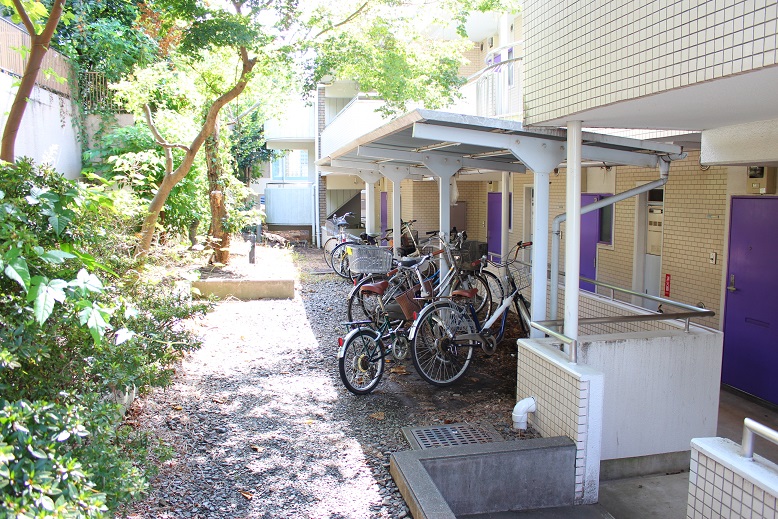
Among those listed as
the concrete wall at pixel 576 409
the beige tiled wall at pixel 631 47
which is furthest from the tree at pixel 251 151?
the concrete wall at pixel 576 409

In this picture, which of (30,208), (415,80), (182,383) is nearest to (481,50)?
(415,80)

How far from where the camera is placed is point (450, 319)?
7.04 metres

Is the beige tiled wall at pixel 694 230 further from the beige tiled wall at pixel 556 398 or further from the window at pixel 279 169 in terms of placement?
the window at pixel 279 169

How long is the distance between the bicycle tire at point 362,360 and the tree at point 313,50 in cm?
310

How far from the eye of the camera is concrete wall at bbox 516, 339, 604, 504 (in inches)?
180

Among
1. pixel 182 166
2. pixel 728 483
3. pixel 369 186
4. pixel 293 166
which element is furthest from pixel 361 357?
pixel 293 166

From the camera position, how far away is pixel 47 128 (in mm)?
11711

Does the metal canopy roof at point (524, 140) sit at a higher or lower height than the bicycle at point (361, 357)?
higher

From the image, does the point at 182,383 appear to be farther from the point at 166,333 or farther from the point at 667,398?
the point at 667,398

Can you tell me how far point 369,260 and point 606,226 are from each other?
3.94 meters

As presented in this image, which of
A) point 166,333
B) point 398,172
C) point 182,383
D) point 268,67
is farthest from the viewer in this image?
point 398,172

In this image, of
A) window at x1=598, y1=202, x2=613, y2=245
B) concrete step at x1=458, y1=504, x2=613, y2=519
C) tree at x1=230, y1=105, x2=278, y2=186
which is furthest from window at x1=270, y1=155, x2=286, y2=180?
concrete step at x1=458, y1=504, x2=613, y2=519

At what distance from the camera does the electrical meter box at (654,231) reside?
8.42m

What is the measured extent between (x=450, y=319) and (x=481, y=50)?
12947 millimetres
